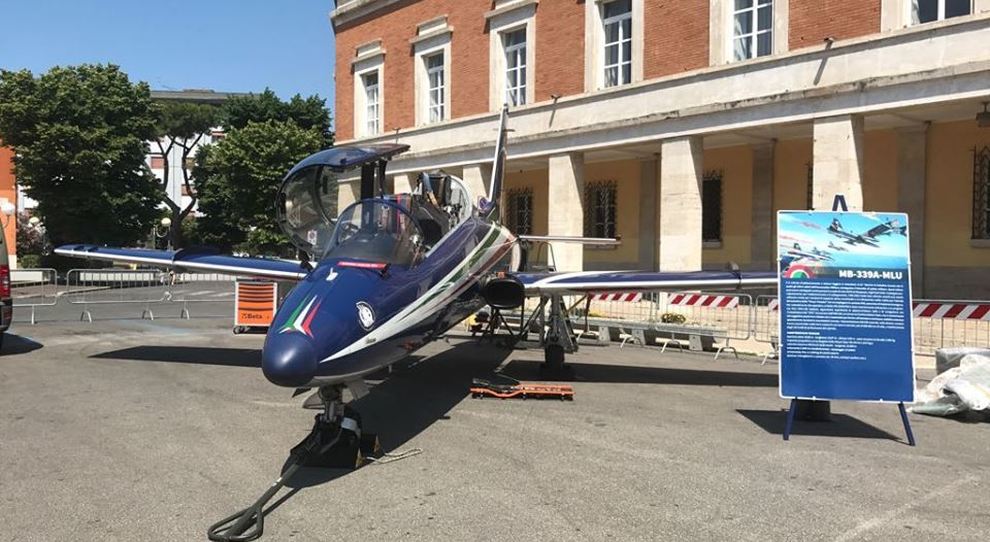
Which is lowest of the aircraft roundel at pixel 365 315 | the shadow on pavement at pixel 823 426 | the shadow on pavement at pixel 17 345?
the shadow on pavement at pixel 823 426

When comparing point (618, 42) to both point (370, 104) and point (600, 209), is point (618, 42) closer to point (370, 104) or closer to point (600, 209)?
point (600, 209)

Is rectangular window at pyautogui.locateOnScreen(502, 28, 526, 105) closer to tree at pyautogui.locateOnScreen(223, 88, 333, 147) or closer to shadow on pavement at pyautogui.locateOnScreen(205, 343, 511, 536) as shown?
shadow on pavement at pyautogui.locateOnScreen(205, 343, 511, 536)

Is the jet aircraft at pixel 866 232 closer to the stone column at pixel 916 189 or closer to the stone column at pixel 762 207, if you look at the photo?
the stone column at pixel 916 189

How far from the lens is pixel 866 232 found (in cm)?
706

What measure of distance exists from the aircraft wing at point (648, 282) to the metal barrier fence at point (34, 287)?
17.2 meters

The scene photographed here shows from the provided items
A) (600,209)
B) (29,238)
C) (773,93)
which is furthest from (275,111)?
(773,93)

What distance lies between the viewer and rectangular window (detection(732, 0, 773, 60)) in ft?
54.7

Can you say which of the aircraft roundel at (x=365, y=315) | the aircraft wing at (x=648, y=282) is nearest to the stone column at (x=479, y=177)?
the aircraft wing at (x=648, y=282)

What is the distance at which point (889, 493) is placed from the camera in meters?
5.13

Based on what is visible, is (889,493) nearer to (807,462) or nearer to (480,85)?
(807,462)

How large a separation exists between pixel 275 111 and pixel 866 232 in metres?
44.9

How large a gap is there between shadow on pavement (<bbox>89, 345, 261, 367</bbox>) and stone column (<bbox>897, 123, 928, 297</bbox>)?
1505 cm

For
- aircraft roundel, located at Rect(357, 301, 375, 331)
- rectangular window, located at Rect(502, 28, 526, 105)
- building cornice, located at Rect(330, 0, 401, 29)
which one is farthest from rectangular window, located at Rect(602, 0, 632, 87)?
aircraft roundel, located at Rect(357, 301, 375, 331)

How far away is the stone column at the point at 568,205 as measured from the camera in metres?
20.7
